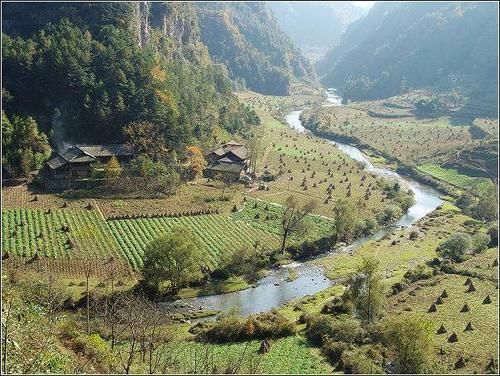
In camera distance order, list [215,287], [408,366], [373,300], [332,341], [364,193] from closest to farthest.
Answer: [408,366], [332,341], [373,300], [215,287], [364,193]

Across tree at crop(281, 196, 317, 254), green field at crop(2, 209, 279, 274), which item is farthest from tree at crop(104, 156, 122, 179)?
tree at crop(281, 196, 317, 254)

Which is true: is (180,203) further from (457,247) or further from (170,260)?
(457,247)

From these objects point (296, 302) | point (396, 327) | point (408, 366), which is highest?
point (396, 327)

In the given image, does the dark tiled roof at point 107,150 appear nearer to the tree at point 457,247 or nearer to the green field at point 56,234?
the green field at point 56,234

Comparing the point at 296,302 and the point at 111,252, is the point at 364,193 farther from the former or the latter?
the point at 111,252

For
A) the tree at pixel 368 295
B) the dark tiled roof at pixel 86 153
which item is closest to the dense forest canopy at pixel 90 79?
the dark tiled roof at pixel 86 153

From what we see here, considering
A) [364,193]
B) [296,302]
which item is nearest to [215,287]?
[296,302]
